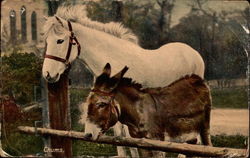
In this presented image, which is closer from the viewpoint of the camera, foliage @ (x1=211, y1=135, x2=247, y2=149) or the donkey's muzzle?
foliage @ (x1=211, y1=135, x2=247, y2=149)

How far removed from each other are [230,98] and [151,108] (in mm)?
500

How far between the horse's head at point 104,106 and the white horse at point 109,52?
6cm

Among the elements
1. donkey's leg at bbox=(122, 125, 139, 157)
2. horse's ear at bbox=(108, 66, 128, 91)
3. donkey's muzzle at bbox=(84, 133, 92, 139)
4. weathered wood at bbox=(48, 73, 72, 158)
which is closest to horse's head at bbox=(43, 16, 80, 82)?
weathered wood at bbox=(48, 73, 72, 158)

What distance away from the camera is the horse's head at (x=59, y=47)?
3.60 m

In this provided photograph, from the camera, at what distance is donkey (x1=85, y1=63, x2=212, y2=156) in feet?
11.3

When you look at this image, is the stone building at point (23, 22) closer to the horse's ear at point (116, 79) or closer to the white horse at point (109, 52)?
the white horse at point (109, 52)

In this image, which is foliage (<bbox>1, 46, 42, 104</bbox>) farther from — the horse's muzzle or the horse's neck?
the horse's neck

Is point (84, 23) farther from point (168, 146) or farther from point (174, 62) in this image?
point (168, 146)

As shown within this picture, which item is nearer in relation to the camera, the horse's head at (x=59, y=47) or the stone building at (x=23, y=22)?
the horse's head at (x=59, y=47)

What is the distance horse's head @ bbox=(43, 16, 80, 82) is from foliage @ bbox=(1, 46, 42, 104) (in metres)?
0.21

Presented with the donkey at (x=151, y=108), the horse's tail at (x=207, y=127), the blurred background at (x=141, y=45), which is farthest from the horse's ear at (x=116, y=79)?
the horse's tail at (x=207, y=127)

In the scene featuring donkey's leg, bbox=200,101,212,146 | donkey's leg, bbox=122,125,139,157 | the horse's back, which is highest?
the horse's back

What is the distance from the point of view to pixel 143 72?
3.53m

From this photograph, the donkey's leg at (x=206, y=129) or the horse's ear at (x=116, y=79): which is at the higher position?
the horse's ear at (x=116, y=79)
